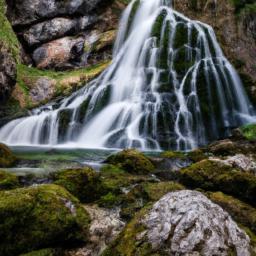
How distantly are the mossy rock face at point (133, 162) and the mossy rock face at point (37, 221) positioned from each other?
14.9 ft

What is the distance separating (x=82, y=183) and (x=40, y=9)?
21541mm

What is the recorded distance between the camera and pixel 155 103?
18.4m

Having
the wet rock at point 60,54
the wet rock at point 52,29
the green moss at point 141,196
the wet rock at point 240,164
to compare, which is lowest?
the green moss at point 141,196

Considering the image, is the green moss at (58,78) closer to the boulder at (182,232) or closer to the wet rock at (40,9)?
the wet rock at (40,9)

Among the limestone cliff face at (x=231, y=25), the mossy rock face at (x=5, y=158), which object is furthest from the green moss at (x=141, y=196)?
the limestone cliff face at (x=231, y=25)

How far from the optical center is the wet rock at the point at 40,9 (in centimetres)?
2586

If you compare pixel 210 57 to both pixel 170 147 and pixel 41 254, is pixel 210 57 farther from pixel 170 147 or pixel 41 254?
pixel 41 254

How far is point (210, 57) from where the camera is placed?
21359 mm

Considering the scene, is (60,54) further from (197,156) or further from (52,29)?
(197,156)

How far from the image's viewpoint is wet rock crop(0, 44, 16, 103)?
18109mm

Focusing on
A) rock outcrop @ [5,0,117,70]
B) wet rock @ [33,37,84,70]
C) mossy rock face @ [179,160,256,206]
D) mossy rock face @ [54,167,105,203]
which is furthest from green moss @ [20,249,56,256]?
wet rock @ [33,37,84,70]

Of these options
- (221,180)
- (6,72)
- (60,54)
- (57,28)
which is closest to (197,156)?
(221,180)

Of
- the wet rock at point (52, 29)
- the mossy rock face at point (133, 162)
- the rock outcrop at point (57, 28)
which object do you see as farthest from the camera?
the wet rock at point (52, 29)

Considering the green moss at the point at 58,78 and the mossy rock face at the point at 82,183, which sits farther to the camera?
the green moss at the point at 58,78
